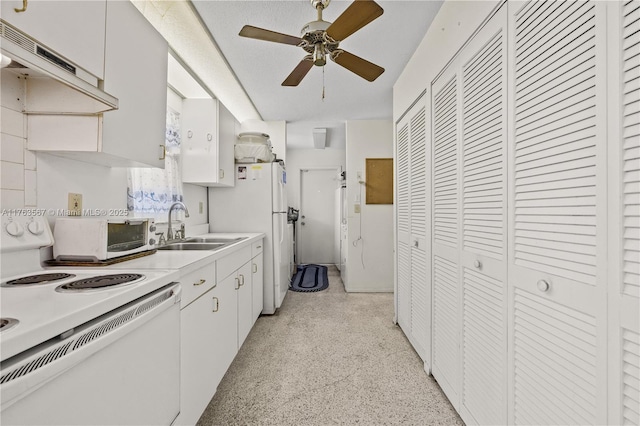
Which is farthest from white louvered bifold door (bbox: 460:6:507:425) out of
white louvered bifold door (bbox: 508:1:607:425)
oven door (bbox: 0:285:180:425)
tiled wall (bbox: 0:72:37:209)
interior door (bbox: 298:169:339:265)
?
interior door (bbox: 298:169:339:265)

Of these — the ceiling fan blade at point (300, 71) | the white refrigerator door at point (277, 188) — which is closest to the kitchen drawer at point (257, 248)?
the white refrigerator door at point (277, 188)

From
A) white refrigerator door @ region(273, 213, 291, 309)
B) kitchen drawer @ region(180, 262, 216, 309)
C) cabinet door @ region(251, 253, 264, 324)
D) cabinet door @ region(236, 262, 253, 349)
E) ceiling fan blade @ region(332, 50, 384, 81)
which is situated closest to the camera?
kitchen drawer @ region(180, 262, 216, 309)

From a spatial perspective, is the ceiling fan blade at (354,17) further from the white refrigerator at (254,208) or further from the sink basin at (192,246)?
the white refrigerator at (254,208)

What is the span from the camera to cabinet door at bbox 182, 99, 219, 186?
261cm

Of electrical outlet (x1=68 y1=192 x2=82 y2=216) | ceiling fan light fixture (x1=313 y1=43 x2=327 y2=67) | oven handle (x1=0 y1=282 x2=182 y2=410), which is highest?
ceiling fan light fixture (x1=313 y1=43 x2=327 y2=67)

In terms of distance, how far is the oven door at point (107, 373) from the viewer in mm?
574

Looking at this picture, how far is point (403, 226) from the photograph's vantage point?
2.57m

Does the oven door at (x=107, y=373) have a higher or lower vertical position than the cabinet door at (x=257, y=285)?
higher

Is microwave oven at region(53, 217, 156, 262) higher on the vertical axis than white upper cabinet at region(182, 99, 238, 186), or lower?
lower

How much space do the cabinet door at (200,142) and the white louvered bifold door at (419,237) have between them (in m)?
1.76

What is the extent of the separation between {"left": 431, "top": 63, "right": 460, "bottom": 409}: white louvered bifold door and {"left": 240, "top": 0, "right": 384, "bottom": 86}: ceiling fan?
521 millimetres

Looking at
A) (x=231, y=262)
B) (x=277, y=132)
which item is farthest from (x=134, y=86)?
(x=277, y=132)

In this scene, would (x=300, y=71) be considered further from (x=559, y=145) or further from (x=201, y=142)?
(x=559, y=145)

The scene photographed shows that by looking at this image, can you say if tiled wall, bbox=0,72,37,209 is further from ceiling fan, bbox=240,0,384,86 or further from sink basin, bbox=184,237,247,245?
sink basin, bbox=184,237,247,245
